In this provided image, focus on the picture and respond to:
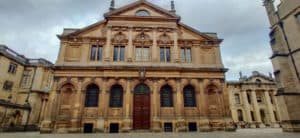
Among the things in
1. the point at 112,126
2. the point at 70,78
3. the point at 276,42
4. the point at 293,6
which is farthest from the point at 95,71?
the point at 293,6

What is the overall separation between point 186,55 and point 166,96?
566 cm

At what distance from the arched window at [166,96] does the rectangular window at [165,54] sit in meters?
3.26

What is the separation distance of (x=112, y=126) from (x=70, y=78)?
688cm

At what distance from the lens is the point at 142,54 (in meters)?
20.2

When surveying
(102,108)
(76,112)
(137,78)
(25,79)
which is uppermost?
(25,79)

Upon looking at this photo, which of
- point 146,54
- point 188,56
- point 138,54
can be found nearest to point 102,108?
point 138,54

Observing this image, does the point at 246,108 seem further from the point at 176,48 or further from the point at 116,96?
the point at 116,96

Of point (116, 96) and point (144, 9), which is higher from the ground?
point (144, 9)

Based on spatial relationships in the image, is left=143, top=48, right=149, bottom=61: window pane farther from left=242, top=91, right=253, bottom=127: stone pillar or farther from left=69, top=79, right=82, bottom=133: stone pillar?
left=242, top=91, right=253, bottom=127: stone pillar

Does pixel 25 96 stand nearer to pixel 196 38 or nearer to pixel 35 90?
pixel 35 90

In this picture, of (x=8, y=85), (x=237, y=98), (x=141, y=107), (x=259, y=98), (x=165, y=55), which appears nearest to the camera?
(x=141, y=107)

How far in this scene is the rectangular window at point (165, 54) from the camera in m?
20.3

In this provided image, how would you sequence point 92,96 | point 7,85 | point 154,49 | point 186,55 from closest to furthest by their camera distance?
point 92,96, point 154,49, point 186,55, point 7,85

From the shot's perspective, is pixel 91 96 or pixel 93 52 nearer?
pixel 91 96
